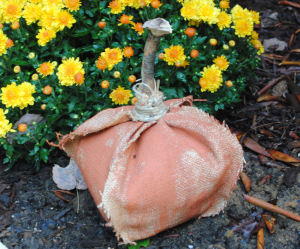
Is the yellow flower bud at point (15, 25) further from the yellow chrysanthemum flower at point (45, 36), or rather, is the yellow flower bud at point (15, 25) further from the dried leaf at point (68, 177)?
the dried leaf at point (68, 177)

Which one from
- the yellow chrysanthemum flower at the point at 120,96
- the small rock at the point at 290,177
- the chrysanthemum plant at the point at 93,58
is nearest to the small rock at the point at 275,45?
the chrysanthemum plant at the point at 93,58

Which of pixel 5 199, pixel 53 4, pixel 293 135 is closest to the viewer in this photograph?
pixel 5 199

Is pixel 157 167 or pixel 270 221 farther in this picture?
pixel 270 221

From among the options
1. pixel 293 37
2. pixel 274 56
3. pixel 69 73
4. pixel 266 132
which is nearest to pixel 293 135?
pixel 266 132

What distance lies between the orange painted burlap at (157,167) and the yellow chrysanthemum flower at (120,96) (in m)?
0.28

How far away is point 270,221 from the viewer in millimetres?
2182

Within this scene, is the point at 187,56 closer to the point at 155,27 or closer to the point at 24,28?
the point at 155,27

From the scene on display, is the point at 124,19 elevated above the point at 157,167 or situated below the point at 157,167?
above

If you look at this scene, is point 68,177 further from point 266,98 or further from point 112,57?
point 266,98

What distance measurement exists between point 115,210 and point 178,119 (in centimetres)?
48

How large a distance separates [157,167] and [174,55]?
745 millimetres

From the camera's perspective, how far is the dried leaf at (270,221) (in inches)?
84.4

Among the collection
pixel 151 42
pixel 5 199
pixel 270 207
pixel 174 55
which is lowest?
pixel 5 199

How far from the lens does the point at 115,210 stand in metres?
1.94
